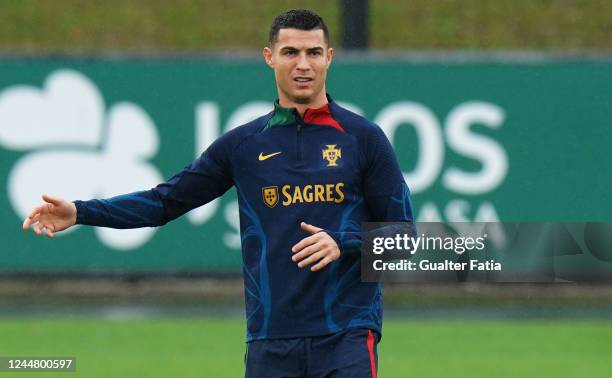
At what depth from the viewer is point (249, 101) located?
46.1 feet

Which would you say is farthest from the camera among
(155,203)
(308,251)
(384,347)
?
(384,347)

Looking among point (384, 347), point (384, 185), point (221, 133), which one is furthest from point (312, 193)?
point (221, 133)

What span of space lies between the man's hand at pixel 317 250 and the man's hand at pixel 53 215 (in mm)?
1055

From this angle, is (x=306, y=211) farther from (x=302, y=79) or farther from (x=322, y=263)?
(x=302, y=79)

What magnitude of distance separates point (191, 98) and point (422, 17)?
395 centimetres

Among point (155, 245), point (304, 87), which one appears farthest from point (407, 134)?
point (304, 87)

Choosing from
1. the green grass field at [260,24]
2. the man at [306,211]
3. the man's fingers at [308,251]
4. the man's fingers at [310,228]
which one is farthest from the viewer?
the green grass field at [260,24]

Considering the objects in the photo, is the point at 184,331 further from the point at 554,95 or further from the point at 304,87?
the point at 304,87

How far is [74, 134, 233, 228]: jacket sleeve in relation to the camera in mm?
5949

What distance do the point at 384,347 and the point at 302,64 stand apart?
6290 mm

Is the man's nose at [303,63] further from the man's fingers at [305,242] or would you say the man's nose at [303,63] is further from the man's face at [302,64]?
the man's fingers at [305,242]

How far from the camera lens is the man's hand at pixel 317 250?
5.39m

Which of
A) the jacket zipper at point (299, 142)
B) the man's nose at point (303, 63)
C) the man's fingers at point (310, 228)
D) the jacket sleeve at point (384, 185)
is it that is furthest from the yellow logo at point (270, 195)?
the man's nose at point (303, 63)

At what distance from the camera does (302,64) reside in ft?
18.8
